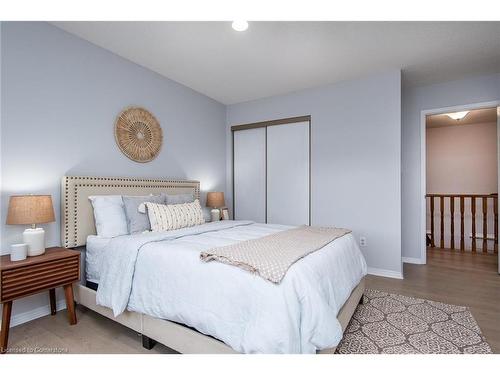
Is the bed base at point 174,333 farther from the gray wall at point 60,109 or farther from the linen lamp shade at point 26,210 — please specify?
the gray wall at point 60,109

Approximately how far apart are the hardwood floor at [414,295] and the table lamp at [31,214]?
24.4 inches

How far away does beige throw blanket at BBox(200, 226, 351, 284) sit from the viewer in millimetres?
1415

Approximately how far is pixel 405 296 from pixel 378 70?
2.60 meters

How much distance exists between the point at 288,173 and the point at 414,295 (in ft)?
7.22

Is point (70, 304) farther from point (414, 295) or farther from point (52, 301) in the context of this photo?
point (414, 295)

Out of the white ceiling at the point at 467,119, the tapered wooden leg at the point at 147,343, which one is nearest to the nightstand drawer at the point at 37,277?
the tapered wooden leg at the point at 147,343

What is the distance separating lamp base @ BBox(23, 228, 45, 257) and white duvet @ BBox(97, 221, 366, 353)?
0.51 m

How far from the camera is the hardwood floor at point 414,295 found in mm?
1907

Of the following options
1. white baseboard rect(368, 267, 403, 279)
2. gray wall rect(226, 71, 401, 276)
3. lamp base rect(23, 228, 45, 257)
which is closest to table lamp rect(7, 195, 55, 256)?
lamp base rect(23, 228, 45, 257)

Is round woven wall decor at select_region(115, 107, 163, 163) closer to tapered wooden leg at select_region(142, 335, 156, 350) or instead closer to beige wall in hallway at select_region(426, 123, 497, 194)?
tapered wooden leg at select_region(142, 335, 156, 350)

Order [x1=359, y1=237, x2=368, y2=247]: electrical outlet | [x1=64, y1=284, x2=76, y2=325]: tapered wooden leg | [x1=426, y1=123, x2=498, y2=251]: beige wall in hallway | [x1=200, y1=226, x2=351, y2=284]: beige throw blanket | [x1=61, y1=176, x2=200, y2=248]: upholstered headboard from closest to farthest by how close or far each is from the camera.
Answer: [x1=200, y1=226, x2=351, y2=284]: beige throw blanket → [x1=64, y1=284, x2=76, y2=325]: tapered wooden leg → [x1=61, y1=176, x2=200, y2=248]: upholstered headboard → [x1=359, y1=237, x2=368, y2=247]: electrical outlet → [x1=426, y1=123, x2=498, y2=251]: beige wall in hallway

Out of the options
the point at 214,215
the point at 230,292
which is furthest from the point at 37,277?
the point at 214,215
